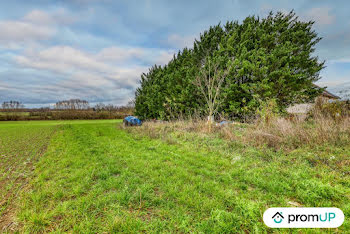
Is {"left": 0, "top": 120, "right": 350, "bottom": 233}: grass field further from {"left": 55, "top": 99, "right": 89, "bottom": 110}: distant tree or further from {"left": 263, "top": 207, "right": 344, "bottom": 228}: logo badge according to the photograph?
{"left": 55, "top": 99, "right": 89, "bottom": 110}: distant tree

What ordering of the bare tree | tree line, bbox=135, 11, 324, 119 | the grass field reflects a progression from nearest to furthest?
the grass field, the bare tree, tree line, bbox=135, 11, 324, 119

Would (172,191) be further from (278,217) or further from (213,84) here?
(213,84)

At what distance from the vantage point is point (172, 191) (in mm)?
2801

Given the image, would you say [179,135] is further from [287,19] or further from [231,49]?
[287,19]

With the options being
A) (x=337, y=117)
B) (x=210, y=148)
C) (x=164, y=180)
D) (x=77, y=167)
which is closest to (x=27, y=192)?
(x=77, y=167)

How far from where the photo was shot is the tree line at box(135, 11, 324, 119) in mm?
10094

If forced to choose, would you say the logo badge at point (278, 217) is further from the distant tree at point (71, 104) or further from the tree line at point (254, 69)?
the distant tree at point (71, 104)

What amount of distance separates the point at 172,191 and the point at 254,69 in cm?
1054

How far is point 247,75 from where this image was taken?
11062 mm

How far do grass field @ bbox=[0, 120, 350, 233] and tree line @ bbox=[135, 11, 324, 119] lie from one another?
5532 millimetres

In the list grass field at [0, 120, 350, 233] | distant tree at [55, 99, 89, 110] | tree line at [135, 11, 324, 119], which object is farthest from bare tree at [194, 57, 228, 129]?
distant tree at [55, 99, 89, 110]

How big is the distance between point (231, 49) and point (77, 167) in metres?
12.7

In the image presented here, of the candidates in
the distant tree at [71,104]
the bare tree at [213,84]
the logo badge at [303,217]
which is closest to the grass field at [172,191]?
the logo badge at [303,217]

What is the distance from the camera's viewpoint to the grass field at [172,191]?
2059 mm
